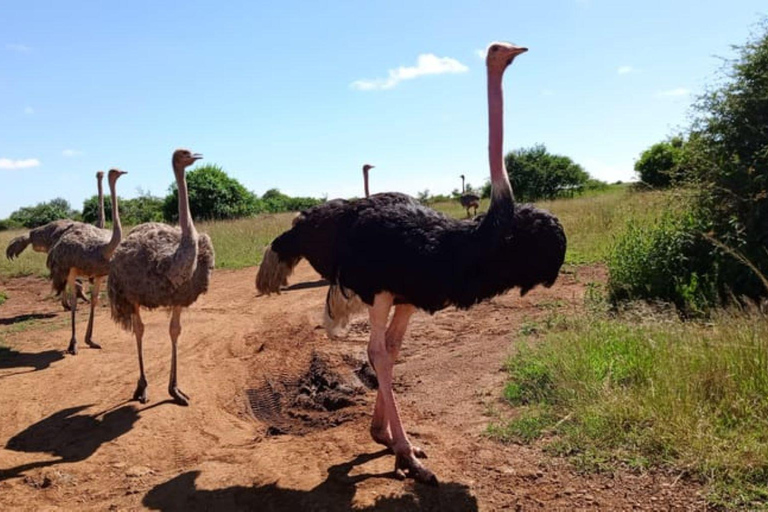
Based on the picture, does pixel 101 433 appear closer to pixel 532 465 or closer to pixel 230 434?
pixel 230 434

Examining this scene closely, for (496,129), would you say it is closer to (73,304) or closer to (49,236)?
(73,304)

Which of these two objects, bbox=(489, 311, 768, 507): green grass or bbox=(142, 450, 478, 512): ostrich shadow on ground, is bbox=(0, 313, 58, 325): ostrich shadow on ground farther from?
bbox=(489, 311, 768, 507): green grass

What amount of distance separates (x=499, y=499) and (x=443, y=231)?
1.53 metres

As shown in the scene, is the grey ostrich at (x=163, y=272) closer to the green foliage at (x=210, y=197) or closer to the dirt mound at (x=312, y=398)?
the dirt mound at (x=312, y=398)

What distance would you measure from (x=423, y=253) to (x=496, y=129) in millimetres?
918

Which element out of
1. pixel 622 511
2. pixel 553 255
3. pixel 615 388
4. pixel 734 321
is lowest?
pixel 622 511

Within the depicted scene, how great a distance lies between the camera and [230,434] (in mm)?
4738

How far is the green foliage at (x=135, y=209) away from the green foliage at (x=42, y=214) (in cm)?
356

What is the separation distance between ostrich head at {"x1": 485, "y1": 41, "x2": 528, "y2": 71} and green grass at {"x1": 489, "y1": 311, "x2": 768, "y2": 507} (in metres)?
2.22

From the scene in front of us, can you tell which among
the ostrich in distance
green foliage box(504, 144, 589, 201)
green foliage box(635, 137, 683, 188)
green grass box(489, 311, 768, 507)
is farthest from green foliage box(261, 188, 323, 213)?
green grass box(489, 311, 768, 507)

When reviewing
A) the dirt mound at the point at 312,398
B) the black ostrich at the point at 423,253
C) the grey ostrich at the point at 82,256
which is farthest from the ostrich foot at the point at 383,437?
the grey ostrich at the point at 82,256

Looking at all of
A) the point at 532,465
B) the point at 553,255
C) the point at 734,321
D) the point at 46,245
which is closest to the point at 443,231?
the point at 553,255

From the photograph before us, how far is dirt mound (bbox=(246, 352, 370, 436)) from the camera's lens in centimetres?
481

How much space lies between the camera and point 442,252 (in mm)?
3566
